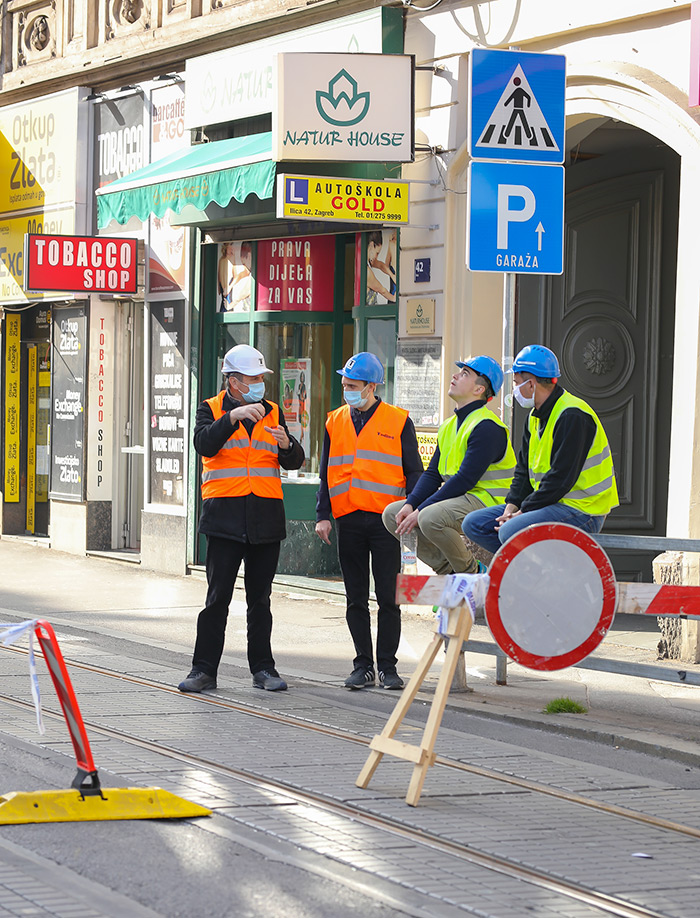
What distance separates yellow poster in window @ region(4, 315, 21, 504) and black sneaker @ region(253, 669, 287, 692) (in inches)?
407

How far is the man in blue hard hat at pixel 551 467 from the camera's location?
789 centimetres

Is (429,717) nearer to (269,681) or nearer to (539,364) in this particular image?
(539,364)

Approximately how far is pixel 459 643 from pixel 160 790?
139cm

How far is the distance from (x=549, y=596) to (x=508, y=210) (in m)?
2.94

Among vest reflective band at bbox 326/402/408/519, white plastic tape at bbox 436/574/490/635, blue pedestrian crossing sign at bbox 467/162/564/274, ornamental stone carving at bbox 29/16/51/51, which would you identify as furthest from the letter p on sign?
ornamental stone carving at bbox 29/16/51/51

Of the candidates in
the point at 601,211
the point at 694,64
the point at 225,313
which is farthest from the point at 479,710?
the point at 225,313

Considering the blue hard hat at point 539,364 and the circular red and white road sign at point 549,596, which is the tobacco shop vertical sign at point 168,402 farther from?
the circular red and white road sign at point 549,596

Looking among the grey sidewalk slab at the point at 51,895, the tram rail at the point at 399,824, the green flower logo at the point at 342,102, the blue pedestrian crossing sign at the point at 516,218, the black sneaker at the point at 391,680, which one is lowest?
the black sneaker at the point at 391,680

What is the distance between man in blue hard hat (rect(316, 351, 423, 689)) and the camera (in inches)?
352

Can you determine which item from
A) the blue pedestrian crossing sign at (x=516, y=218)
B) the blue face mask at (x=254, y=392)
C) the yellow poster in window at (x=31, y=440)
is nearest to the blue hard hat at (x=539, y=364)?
the blue pedestrian crossing sign at (x=516, y=218)

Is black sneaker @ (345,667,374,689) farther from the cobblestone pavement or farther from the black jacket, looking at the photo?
the black jacket

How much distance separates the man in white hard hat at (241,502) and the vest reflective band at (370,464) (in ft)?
1.08

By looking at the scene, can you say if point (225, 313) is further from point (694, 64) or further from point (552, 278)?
point (694, 64)

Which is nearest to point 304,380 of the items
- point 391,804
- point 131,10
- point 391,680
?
point 131,10
